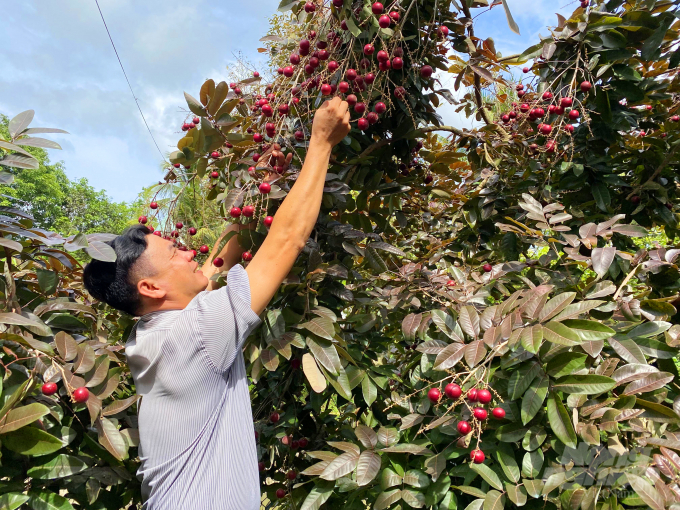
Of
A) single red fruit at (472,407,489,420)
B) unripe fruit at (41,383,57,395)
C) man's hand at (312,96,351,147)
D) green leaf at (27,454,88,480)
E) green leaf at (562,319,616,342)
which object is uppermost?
man's hand at (312,96,351,147)

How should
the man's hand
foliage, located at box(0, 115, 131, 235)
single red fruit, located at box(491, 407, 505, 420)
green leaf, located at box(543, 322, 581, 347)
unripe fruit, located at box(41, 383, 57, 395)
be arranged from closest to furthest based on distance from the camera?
green leaf, located at box(543, 322, 581, 347) → single red fruit, located at box(491, 407, 505, 420) → unripe fruit, located at box(41, 383, 57, 395) → the man's hand → foliage, located at box(0, 115, 131, 235)

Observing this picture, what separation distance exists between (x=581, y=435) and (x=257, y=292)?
84cm

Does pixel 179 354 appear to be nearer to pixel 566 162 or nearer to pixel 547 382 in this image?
pixel 547 382

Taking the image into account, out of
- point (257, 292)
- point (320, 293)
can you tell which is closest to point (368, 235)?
point (320, 293)

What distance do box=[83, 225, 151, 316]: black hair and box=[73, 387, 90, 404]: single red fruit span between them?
0.91 feet

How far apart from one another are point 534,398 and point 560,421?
71mm

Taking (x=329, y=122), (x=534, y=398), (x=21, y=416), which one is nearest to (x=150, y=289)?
(x=21, y=416)

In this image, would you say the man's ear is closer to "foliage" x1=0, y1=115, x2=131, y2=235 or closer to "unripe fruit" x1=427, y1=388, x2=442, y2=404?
"unripe fruit" x1=427, y1=388, x2=442, y2=404

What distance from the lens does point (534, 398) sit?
3.32 feet

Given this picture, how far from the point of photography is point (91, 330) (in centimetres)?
160

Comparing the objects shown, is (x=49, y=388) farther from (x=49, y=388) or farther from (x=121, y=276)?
(x=121, y=276)

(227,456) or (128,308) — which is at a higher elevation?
(128,308)

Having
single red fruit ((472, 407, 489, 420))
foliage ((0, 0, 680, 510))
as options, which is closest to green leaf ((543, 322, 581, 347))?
foliage ((0, 0, 680, 510))

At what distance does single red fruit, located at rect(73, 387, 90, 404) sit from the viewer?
1.15m
